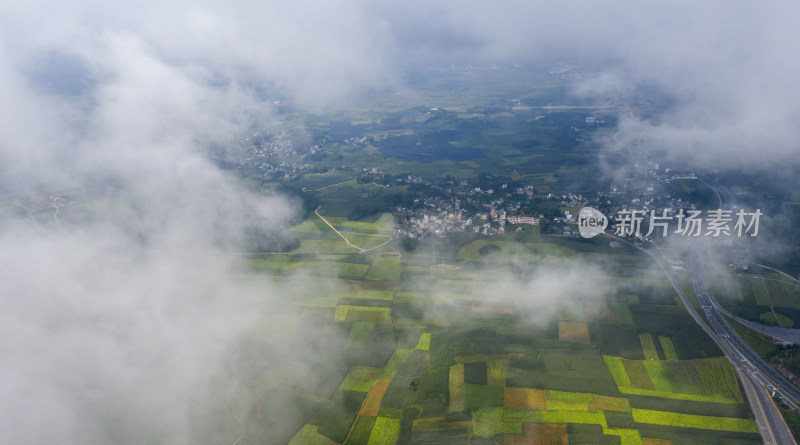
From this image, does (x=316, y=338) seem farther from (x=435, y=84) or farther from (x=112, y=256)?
(x=435, y=84)

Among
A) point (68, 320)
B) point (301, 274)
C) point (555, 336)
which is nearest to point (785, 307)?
point (555, 336)

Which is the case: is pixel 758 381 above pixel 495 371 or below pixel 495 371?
below

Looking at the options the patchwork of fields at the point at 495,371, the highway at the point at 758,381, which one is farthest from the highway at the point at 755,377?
the patchwork of fields at the point at 495,371

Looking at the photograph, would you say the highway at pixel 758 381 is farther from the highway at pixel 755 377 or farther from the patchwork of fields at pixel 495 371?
the patchwork of fields at pixel 495 371

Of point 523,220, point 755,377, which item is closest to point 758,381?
point 755,377

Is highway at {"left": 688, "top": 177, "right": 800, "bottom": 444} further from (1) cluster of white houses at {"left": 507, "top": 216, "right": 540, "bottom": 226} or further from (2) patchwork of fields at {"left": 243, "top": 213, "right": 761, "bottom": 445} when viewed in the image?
(1) cluster of white houses at {"left": 507, "top": 216, "right": 540, "bottom": 226}

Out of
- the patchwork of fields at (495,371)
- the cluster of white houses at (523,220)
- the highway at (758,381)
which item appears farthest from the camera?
the cluster of white houses at (523,220)

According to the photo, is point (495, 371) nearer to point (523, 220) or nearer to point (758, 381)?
point (758, 381)

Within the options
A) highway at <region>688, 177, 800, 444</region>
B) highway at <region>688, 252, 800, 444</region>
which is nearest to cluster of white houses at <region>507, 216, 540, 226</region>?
highway at <region>688, 177, 800, 444</region>
